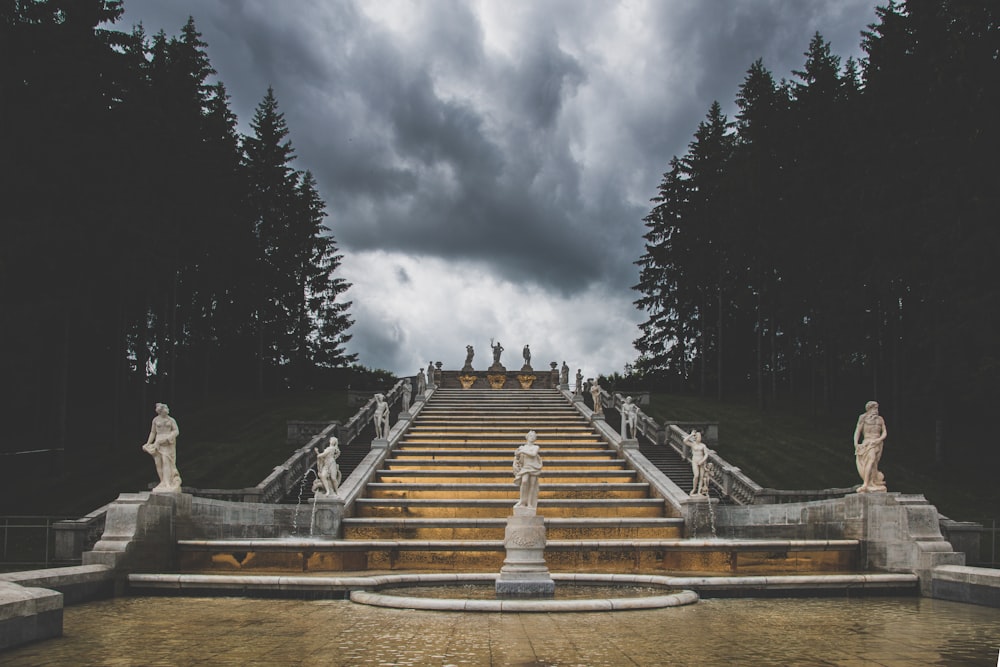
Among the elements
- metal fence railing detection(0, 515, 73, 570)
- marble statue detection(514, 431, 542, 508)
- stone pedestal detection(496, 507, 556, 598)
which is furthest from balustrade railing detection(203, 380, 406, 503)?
stone pedestal detection(496, 507, 556, 598)

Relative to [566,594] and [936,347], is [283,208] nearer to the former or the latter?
[936,347]

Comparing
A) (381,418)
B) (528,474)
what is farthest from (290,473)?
(528,474)

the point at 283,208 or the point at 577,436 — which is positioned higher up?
the point at 283,208

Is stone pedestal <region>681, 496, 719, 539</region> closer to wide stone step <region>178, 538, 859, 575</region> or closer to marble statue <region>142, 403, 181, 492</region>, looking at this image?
wide stone step <region>178, 538, 859, 575</region>

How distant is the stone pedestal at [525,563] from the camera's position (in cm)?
1173

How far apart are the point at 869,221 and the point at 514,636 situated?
85.0 feet

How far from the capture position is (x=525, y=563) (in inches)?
470

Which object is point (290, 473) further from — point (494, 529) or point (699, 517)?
point (699, 517)


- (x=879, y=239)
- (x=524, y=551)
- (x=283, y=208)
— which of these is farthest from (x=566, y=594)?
(x=283, y=208)

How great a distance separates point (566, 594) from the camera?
39.7ft

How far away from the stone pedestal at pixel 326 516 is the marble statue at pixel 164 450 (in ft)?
12.5

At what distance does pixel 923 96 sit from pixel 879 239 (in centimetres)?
517

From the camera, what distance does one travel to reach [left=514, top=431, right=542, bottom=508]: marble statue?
509 inches

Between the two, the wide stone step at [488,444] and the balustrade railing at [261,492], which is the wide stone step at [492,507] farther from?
the wide stone step at [488,444]
